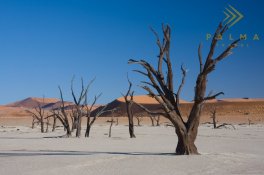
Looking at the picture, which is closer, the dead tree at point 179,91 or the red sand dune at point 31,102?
the dead tree at point 179,91

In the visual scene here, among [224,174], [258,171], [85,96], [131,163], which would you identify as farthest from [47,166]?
[85,96]

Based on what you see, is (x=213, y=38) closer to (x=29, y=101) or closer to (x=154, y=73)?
(x=154, y=73)

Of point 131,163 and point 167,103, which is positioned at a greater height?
point 167,103

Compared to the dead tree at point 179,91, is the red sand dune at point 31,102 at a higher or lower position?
higher

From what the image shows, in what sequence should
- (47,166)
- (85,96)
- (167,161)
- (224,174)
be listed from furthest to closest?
(85,96), (167,161), (47,166), (224,174)

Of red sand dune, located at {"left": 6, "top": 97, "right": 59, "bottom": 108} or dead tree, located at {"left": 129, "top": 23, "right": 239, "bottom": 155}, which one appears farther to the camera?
red sand dune, located at {"left": 6, "top": 97, "right": 59, "bottom": 108}

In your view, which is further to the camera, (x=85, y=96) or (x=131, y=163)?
(x=85, y=96)

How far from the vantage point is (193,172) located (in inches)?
314

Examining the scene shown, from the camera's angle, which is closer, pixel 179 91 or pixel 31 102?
pixel 179 91

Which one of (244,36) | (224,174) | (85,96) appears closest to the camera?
(224,174)

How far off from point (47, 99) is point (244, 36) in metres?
147

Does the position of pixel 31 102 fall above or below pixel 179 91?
above

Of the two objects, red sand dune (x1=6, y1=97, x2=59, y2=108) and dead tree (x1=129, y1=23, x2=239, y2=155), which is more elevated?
red sand dune (x1=6, y1=97, x2=59, y2=108)

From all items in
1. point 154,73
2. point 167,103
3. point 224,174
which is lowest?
point 224,174
